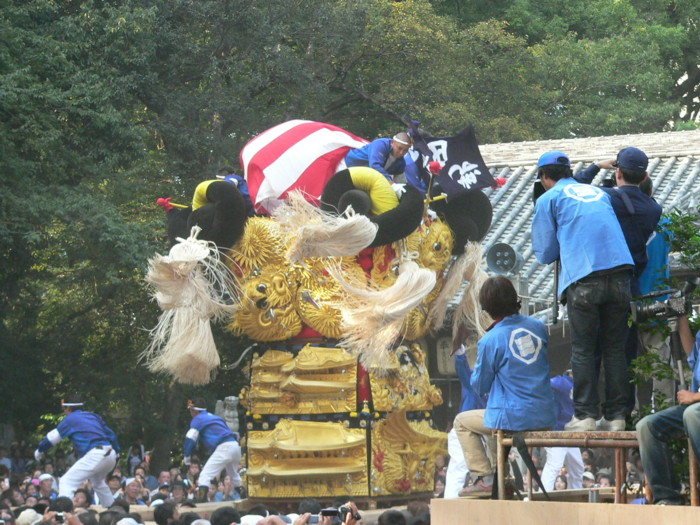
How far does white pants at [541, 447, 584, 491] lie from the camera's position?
451 inches

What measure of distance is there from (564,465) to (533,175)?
539 centimetres

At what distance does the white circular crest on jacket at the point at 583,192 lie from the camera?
5.79 meters

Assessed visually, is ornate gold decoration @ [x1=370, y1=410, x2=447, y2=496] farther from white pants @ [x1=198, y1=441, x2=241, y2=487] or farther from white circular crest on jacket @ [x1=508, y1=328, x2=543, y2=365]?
white circular crest on jacket @ [x1=508, y1=328, x2=543, y2=365]

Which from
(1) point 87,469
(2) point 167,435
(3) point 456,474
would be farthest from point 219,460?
(2) point 167,435

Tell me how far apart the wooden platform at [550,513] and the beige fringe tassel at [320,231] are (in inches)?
178

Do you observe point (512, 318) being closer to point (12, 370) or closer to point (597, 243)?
point (597, 243)

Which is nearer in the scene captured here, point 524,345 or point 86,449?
point 524,345

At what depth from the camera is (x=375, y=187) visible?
1038cm

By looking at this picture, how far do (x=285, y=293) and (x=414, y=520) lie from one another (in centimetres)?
337

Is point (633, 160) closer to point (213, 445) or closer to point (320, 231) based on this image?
point (320, 231)

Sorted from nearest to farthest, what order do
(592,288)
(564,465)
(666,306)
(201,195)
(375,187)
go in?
(666,306)
(592,288)
(375,187)
(201,195)
(564,465)

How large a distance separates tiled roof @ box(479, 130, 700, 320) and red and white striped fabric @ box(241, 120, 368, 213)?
299cm

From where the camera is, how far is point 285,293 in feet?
35.2

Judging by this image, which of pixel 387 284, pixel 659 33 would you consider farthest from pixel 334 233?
pixel 659 33
